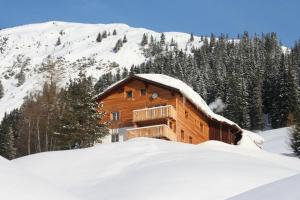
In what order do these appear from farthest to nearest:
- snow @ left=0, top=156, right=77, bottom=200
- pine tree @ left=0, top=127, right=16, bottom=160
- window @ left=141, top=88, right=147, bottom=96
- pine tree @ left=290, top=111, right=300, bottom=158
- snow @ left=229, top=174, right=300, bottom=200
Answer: pine tree @ left=0, top=127, right=16, bottom=160
pine tree @ left=290, top=111, right=300, bottom=158
window @ left=141, top=88, right=147, bottom=96
snow @ left=0, top=156, right=77, bottom=200
snow @ left=229, top=174, right=300, bottom=200

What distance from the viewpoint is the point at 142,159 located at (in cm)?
2752

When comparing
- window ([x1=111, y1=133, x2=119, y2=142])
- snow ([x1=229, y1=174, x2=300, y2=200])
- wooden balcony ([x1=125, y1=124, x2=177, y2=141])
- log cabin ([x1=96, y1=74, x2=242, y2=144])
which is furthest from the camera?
window ([x1=111, y1=133, x2=119, y2=142])

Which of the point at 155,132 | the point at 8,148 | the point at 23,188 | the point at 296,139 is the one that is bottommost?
the point at 8,148

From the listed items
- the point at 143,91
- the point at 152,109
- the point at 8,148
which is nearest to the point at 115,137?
the point at 152,109

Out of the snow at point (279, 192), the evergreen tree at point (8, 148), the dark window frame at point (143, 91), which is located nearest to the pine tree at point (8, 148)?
the evergreen tree at point (8, 148)

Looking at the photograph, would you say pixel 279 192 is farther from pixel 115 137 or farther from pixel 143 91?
pixel 143 91

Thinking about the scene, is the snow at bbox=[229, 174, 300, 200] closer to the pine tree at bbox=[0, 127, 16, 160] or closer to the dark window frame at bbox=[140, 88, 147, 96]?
the dark window frame at bbox=[140, 88, 147, 96]

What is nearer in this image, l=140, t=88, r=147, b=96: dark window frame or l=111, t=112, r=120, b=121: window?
l=140, t=88, r=147, b=96: dark window frame

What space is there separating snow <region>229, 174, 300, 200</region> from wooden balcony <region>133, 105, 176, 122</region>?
32.3 m

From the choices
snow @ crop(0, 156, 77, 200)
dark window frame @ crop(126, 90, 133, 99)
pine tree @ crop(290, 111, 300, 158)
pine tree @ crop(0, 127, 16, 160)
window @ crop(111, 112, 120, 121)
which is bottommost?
pine tree @ crop(0, 127, 16, 160)

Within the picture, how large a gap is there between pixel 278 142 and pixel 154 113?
2624 cm

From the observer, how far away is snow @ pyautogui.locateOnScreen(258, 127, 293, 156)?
6114 centimetres

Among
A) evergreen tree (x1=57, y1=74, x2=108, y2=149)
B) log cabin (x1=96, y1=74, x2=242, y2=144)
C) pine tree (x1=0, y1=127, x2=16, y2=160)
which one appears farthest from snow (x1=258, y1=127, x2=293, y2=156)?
pine tree (x1=0, y1=127, x2=16, y2=160)

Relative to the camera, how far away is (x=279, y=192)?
1230cm
